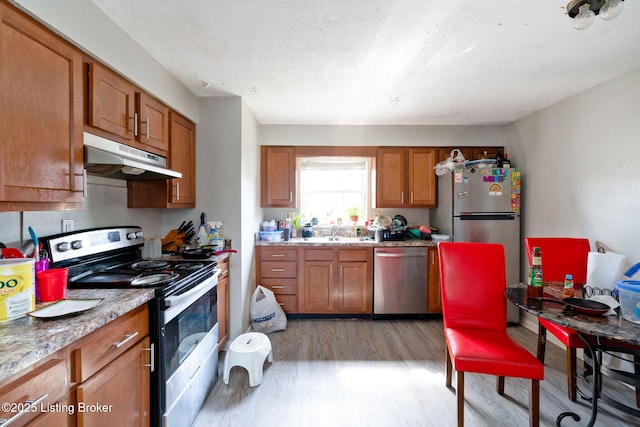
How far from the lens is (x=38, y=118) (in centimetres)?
113

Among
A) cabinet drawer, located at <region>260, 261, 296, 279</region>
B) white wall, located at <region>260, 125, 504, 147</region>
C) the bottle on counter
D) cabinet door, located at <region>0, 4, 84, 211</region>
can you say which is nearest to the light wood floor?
cabinet drawer, located at <region>260, 261, 296, 279</region>

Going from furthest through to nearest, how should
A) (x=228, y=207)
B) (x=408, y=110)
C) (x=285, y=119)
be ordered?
(x=285, y=119) < (x=408, y=110) < (x=228, y=207)

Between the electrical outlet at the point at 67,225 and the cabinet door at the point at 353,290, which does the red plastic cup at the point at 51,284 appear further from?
the cabinet door at the point at 353,290

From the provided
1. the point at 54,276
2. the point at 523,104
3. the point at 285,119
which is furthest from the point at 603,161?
the point at 54,276

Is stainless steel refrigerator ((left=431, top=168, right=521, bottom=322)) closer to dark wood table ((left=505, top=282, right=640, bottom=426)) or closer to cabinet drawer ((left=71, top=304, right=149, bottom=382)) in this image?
dark wood table ((left=505, top=282, right=640, bottom=426))

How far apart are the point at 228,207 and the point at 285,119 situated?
4.43ft

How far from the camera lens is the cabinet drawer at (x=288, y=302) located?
3109 millimetres

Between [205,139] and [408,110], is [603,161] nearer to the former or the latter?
[408,110]

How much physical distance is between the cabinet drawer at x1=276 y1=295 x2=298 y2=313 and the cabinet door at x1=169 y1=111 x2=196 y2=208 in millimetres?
1412

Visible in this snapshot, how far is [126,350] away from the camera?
1202mm

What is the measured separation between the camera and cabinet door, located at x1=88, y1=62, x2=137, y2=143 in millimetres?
1427

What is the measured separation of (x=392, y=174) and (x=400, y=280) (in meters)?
1.31

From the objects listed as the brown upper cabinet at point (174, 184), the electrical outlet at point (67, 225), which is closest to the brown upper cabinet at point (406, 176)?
the brown upper cabinet at point (174, 184)

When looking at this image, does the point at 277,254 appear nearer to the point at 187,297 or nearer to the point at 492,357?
the point at 187,297
